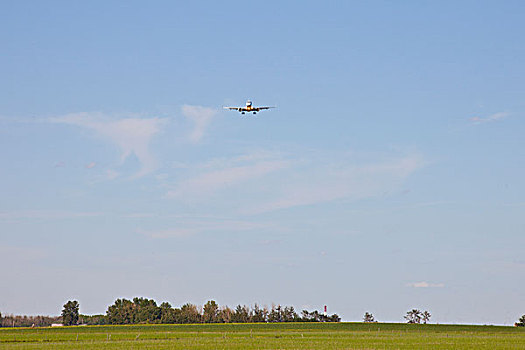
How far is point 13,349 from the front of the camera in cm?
7506

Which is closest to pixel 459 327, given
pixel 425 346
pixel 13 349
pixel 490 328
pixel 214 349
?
pixel 490 328

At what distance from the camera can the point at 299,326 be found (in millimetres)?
158625

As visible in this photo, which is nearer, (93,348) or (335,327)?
(93,348)

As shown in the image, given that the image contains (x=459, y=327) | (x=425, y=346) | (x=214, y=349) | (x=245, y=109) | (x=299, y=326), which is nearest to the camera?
(x=214, y=349)

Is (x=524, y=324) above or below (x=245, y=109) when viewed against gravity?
below

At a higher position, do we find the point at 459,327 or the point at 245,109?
the point at 245,109

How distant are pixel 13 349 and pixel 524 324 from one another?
141m

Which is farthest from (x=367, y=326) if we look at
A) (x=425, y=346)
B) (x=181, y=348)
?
(x=181, y=348)

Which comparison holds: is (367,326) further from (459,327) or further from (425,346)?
(425,346)

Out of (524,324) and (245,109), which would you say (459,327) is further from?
(245,109)

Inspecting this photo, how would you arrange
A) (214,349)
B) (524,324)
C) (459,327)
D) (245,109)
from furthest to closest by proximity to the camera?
1. (524,324)
2. (459,327)
3. (245,109)
4. (214,349)

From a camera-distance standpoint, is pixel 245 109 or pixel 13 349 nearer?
pixel 13 349

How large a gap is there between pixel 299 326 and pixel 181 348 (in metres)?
88.8

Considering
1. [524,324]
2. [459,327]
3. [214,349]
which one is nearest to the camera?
[214,349]
